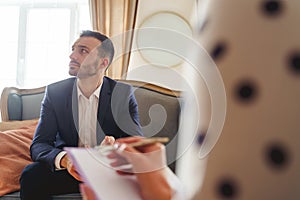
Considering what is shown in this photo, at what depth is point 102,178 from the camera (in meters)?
0.34

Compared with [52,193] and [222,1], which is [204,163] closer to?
[222,1]

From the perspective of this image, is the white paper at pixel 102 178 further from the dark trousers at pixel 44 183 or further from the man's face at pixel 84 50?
the man's face at pixel 84 50

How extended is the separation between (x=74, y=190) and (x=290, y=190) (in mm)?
1428

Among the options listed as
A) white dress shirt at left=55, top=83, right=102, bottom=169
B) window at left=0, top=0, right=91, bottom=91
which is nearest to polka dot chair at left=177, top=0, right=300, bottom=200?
white dress shirt at left=55, top=83, right=102, bottom=169

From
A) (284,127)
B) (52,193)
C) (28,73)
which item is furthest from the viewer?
(28,73)

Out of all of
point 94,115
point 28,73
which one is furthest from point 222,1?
point 28,73

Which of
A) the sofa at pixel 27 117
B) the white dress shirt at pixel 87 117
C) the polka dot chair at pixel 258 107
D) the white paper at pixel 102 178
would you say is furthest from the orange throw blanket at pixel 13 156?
→ the polka dot chair at pixel 258 107

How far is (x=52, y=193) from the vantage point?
1.55m

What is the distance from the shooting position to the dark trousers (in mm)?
1516

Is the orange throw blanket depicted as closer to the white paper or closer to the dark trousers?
the dark trousers

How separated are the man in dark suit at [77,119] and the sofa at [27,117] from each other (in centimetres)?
11

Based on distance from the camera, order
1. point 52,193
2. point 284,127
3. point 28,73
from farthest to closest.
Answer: point 28,73 → point 52,193 → point 284,127

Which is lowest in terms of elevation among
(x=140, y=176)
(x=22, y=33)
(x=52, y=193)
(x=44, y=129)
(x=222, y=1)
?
(x=52, y=193)

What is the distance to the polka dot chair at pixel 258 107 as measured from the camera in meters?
0.23
